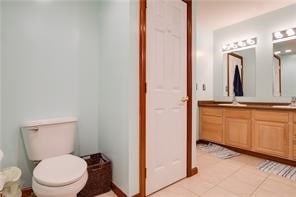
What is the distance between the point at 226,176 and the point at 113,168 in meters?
1.37

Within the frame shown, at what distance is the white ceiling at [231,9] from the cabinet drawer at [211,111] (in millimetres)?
1654

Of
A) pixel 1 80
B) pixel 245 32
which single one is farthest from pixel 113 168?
pixel 245 32

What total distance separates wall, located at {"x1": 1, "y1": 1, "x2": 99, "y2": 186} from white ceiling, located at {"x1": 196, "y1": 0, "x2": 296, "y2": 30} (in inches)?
71.8

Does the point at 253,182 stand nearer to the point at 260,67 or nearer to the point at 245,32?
the point at 260,67

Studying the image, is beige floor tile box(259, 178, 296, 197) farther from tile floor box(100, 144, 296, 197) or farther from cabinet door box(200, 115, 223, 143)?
cabinet door box(200, 115, 223, 143)

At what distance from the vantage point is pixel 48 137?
1.70m

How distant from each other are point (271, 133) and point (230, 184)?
1160mm

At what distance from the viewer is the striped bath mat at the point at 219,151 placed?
2.94 m

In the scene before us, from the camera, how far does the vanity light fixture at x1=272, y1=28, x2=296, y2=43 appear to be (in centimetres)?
282

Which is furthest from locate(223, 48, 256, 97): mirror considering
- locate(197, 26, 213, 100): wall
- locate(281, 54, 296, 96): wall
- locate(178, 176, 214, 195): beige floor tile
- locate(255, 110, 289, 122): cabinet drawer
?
locate(178, 176, 214, 195): beige floor tile

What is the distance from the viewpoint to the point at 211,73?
3.94 metres

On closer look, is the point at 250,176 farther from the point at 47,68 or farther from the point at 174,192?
the point at 47,68

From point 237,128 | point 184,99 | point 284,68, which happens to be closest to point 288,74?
point 284,68

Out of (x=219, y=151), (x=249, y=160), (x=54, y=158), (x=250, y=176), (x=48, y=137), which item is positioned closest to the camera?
(x=54, y=158)
